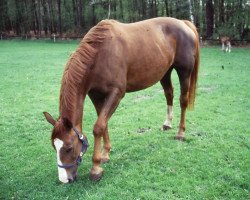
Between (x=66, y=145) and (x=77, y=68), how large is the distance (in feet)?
3.25

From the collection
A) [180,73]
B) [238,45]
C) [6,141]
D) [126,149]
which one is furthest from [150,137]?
[238,45]

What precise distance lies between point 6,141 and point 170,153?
10.4 feet

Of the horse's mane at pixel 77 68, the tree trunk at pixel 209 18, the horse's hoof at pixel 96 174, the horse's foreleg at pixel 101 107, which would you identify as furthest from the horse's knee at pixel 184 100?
the tree trunk at pixel 209 18

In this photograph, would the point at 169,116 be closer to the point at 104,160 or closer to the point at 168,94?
the point at 168,94

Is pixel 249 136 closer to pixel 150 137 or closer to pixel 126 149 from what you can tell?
pixel 150 137

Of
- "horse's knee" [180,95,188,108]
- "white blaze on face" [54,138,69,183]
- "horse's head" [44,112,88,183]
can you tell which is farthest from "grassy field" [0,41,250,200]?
"horse's knee" [180,95,188,108]

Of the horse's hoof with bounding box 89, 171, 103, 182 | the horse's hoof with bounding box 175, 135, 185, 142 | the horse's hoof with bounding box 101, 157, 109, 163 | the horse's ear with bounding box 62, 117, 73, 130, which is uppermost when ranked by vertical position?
the horse's ear with bounding box 62, 117, 73, 130

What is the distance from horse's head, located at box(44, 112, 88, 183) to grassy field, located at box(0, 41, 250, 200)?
28 cm

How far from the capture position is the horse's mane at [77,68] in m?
4.05

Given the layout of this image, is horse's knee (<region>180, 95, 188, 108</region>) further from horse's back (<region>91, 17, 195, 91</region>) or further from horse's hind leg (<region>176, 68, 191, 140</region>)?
horse's back (<region>91, 17, 195, 91</region>)

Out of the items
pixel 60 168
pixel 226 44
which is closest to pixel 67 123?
pixel 60 168

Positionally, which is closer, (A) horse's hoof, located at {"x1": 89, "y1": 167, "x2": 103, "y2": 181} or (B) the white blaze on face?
(B) the white blaze on face

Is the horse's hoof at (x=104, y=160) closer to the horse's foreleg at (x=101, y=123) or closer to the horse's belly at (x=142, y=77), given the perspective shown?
the horse's foreleg at (x=101, y=123)

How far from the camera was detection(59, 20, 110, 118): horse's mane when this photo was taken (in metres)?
4.05
